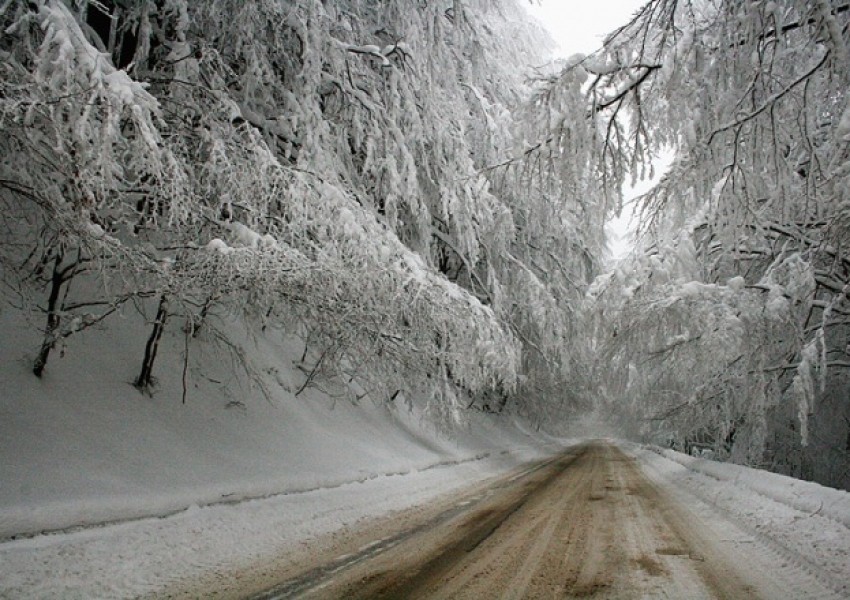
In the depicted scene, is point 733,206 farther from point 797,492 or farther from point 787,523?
point 797,492

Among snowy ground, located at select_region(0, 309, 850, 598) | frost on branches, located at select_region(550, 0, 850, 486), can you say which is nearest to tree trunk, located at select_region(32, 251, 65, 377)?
snowy ground, located at select_region(0, 309, 850, 598)

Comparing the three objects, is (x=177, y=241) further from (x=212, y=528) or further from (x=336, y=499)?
(x=336, y=499)

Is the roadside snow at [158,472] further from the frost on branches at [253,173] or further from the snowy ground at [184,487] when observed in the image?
the frost on branches at [253,173]

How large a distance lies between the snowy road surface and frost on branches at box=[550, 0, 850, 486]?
1459 millimetres

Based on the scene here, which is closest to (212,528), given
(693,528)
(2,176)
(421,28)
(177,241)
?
(177,241)

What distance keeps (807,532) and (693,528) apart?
1.17 meters

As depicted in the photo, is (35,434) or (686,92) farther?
(35,434)

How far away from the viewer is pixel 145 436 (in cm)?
589

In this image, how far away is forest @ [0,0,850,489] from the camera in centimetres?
348

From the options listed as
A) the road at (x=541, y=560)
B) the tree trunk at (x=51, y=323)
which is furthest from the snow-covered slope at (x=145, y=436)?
the road at (x=541, y=560)

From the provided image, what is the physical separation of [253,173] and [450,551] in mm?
4063

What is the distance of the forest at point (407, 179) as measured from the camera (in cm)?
348

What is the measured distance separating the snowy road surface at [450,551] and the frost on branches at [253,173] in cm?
189

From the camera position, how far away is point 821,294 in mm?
8812
